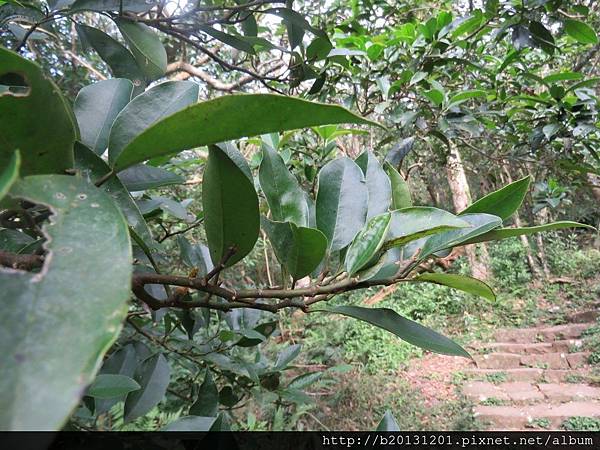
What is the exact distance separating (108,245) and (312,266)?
228mm

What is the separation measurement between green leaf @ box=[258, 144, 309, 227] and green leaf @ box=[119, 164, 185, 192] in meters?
0.12

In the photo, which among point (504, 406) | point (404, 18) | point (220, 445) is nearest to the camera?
point (220, 445)

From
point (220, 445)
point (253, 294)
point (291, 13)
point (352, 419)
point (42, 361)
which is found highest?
point (291, 13)

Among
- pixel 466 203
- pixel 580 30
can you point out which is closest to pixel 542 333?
pixel 466 203

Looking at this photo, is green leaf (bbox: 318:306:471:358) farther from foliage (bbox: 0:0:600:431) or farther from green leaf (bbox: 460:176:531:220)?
green leaf (bbox: 460:176:531:220)

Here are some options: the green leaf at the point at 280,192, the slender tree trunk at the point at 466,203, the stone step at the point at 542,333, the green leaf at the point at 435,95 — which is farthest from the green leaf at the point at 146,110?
the slender tree trunk at the point at 466,203

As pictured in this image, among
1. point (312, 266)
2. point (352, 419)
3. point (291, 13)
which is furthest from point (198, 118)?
→ point (352, 419)

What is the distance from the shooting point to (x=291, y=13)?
755mm

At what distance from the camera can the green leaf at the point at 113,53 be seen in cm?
66

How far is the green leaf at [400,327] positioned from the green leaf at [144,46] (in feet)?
1.77

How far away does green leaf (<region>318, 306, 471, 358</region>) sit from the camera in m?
0.39

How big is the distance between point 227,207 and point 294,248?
0.08m

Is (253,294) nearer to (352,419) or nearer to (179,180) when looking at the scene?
(179,180)

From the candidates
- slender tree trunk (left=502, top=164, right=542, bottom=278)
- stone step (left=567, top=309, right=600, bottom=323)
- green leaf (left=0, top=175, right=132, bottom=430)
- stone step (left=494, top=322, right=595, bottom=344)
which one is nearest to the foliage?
green leaf (left=0, top=175, right=132, bottom=430)
